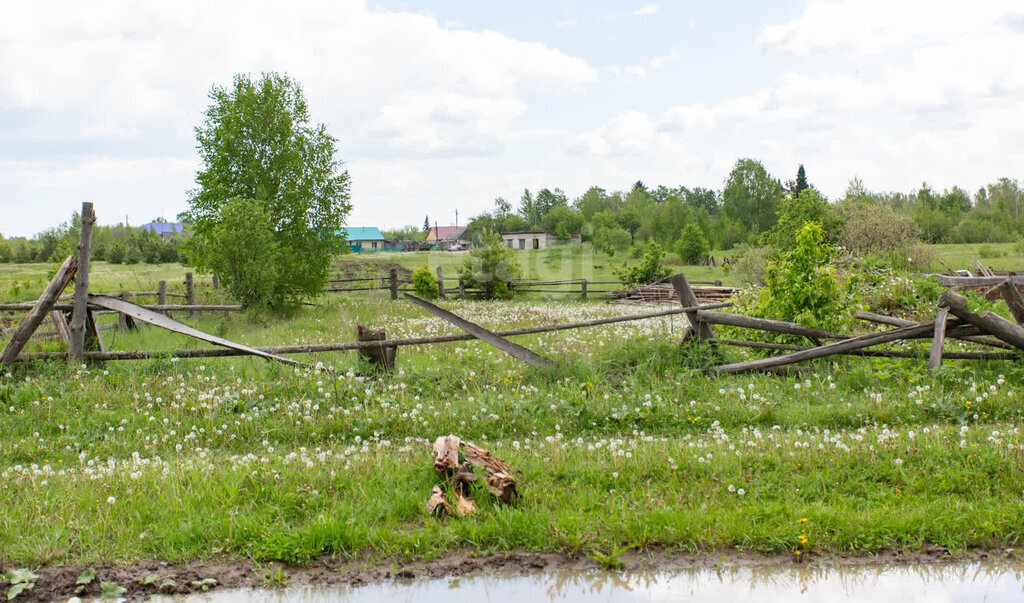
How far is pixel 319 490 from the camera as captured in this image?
561 centimetres

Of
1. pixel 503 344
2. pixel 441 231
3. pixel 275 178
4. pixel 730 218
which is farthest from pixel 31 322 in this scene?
pixel 441 231

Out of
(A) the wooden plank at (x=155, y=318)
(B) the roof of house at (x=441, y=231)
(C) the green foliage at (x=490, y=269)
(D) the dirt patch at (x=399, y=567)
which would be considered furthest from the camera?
(B) the roof of house at (x=441, y=231)

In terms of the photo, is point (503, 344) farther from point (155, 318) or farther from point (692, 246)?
point (692, 246)

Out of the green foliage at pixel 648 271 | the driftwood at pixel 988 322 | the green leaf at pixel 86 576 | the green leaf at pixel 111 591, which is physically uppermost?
the green foliage at pixel 648 271

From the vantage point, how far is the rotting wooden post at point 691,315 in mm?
9477

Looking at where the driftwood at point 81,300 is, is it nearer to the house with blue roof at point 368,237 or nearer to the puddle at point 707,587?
the puddle at point 707,587

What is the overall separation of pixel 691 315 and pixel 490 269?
2685 cm

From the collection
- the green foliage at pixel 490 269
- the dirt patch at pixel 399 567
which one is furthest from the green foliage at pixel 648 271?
the dirt patch at pixel 399 567

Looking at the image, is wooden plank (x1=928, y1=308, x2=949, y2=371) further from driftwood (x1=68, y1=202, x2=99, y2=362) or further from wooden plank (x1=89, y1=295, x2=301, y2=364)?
driftwood (x1=68, y1=202, x2=99, y2=362)

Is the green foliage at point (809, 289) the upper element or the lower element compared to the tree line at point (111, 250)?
lower

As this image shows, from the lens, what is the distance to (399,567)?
15.1ft

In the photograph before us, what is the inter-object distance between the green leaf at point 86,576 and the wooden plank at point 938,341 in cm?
875

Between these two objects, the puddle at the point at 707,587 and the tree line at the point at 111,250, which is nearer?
the puddle at the point at 707,587

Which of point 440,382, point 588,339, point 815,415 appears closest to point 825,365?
point 815,415
